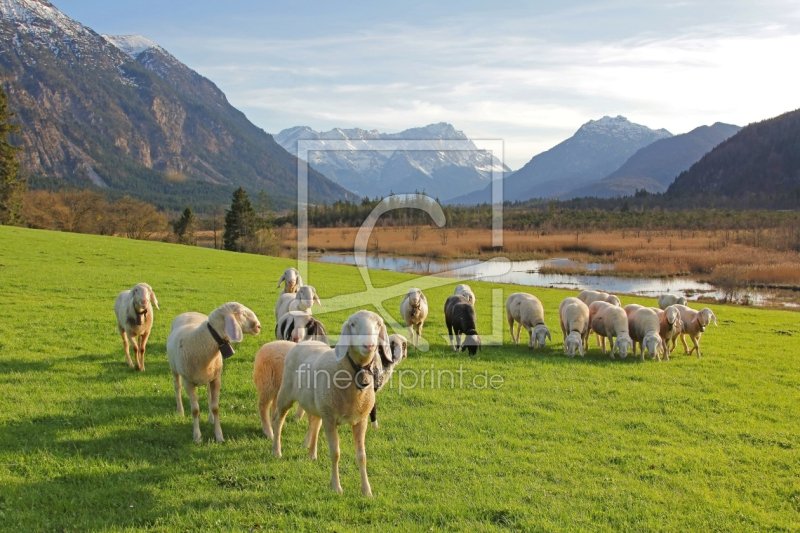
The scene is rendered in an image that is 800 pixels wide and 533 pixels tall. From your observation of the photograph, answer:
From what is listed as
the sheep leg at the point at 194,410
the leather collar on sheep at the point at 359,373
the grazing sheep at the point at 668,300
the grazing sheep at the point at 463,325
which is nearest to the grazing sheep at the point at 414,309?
the grazing sheep at the point at 463,325

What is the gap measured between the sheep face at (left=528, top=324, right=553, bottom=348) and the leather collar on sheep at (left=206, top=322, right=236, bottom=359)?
30.7 feet

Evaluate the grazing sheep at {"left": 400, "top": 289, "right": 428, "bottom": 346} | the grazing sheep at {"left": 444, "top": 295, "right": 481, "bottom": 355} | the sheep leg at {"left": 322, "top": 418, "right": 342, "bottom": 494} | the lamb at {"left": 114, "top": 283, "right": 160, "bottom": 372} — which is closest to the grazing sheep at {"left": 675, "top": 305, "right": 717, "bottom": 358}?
the grazing sheep at {"left": 444, "top": 295, "right": 481, "bottom": 355}

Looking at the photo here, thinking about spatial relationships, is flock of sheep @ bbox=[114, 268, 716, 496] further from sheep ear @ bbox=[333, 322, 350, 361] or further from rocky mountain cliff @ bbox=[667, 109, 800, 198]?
rocky mountain cliff @ bbox=[667, 109, 800, 198]

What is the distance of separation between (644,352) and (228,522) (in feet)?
39.8

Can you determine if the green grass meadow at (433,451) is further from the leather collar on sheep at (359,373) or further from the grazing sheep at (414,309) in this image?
the leather collar on sheep at (359,373)

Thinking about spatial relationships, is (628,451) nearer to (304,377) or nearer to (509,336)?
(304,377)

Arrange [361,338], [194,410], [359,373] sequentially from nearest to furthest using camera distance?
[361,338], [359,373], [194,410]

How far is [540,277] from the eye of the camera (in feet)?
149

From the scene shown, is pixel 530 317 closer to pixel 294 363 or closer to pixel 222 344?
pixel 294 363

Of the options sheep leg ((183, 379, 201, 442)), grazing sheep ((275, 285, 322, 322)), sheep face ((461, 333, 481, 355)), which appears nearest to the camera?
sheep leg ((183, 379, 201, 442))

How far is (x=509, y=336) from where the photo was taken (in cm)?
1683

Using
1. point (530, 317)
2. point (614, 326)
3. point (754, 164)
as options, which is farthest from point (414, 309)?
point (754, 164)

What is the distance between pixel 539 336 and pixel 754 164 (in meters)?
198

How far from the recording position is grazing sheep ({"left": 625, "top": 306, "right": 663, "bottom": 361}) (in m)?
13.7
